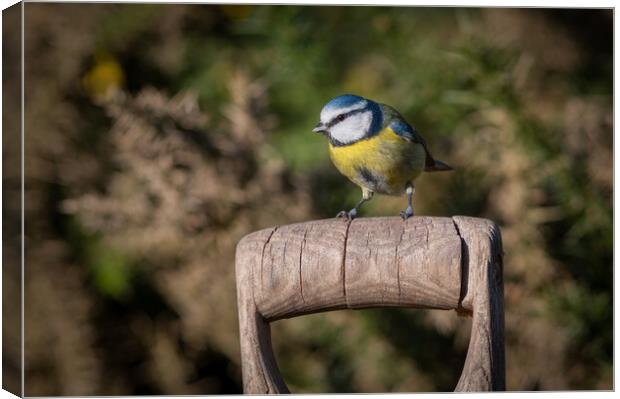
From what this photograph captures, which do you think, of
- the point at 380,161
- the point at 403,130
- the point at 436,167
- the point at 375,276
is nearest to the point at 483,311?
the point at 375,276

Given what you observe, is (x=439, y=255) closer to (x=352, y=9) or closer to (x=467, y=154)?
(x=467, y=154)

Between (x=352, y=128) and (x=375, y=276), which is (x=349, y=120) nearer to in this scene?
(x=352, y=128)

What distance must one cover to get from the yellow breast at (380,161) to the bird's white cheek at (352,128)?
0.08ft

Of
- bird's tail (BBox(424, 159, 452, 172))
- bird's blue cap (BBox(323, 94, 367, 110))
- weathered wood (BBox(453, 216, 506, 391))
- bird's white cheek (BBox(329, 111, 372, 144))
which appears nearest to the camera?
weathered wood (BBox(453, 216, 506, 391))

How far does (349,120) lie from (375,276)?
3.20 feet

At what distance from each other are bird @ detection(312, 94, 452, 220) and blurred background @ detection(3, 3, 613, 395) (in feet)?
2.72

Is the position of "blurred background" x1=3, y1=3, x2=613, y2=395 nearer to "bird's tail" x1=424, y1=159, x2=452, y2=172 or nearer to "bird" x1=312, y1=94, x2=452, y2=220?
"bird's tail" x1=424, y1=159, x2=452, y2=172

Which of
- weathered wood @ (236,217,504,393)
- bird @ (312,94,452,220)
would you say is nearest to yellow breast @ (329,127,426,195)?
bird @ (312,94,452,220)

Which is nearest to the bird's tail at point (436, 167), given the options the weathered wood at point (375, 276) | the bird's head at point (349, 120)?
the bird's head at point (349, 120)

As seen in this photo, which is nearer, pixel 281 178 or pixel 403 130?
pixel 403 130

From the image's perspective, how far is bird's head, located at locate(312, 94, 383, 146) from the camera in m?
3.14

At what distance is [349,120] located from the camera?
126 inches

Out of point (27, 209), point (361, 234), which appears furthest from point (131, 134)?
point (361, 234)

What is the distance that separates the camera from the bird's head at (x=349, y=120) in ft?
10.3
